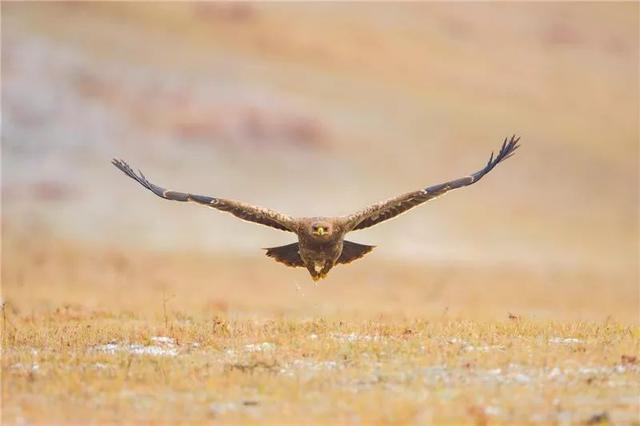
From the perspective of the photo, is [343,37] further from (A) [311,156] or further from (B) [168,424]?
(B) [168,424]

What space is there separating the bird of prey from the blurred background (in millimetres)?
12916

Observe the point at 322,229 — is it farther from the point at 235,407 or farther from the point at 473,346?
the point at 235,407

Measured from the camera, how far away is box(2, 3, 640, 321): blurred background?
4541 centimetres

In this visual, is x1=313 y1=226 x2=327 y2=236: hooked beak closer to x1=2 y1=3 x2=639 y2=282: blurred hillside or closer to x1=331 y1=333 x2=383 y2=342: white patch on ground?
x1=331 y1=333 x2=383 y2=342: white patch on ground

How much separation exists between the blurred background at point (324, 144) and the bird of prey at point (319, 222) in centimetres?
1292

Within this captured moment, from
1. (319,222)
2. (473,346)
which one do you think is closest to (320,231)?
(319,222)

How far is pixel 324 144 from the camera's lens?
68562 mm

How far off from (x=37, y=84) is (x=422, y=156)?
21885mm

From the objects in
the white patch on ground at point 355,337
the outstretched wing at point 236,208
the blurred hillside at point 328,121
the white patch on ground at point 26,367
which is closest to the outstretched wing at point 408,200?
the outstretched wing at point 236,208

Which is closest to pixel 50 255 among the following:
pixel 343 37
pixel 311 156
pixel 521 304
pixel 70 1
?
pixel 521 304

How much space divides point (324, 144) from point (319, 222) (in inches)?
1973

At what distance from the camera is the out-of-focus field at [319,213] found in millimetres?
13078

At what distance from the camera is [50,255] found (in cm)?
4619

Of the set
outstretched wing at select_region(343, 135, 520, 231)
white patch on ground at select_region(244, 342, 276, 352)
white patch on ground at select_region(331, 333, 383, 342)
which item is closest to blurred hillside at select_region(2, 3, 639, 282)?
outstretched wing at select_region(343, 135, 520, 231)
